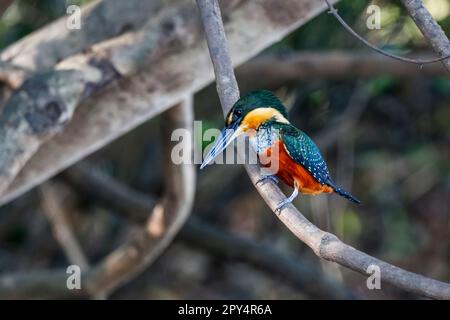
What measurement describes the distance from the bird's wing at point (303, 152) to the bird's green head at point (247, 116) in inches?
2.3

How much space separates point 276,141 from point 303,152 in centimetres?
9

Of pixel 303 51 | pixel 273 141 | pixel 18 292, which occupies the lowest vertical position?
pixel 273 141

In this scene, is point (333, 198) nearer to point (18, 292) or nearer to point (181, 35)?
point (18, 292)

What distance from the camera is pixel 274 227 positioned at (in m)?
7.68

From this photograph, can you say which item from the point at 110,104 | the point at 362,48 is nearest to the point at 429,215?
the point at 362,48

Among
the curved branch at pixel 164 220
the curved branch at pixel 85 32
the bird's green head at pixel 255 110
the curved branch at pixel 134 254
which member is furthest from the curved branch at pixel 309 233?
the curved branch at pixel 134 254

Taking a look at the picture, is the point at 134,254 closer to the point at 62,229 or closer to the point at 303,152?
the point at 62,229

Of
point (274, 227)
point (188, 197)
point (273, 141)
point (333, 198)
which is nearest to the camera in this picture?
point (273, 141)

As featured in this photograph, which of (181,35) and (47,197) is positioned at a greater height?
(47,197)

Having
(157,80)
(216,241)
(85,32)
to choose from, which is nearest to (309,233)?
(157,80)

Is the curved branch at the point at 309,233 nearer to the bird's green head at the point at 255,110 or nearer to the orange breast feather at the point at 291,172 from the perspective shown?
the bird's green head at the point at 255,110

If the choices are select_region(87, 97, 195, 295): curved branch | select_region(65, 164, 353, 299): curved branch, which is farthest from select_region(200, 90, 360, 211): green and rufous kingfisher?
select_region(65, 164, 353, 299): curved branch

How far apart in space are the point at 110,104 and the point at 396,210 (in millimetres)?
3667

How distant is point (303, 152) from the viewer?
335cm
